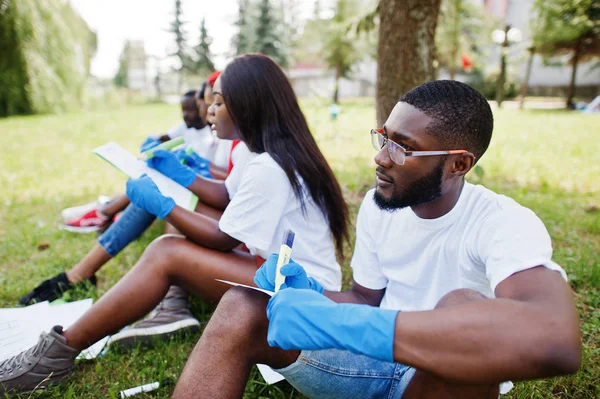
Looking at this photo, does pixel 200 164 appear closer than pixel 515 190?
Yes

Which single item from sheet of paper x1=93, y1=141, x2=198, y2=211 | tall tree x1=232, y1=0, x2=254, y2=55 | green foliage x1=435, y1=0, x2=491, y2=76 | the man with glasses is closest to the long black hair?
the man with glasses

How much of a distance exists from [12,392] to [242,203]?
41.5 inches

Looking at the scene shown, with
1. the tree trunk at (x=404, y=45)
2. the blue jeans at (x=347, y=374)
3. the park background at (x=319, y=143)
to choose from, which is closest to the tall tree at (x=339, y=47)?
the park background at (x=319, y=143)

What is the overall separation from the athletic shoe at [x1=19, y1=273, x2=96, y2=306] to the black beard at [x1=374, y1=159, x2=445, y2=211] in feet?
6.24

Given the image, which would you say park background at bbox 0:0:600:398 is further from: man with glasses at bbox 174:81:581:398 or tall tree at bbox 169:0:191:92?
tall tree at bbox 169:0:191:92

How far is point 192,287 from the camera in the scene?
1.84m

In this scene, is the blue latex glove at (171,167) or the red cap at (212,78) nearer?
the blue latex glove at (171,167)

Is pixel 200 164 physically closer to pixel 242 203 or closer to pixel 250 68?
pixel 250 68

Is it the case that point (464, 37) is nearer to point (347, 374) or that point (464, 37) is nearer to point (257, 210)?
point (257, 210)

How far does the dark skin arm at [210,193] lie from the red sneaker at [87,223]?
4.40 ft

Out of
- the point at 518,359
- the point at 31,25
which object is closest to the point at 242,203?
the point at 518,359

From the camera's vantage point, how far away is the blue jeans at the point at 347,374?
4.10ft

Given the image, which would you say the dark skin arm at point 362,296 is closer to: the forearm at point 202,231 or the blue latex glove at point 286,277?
the blue latex glove at point 286,277

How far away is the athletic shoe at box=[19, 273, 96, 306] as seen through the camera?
231 centimetres
